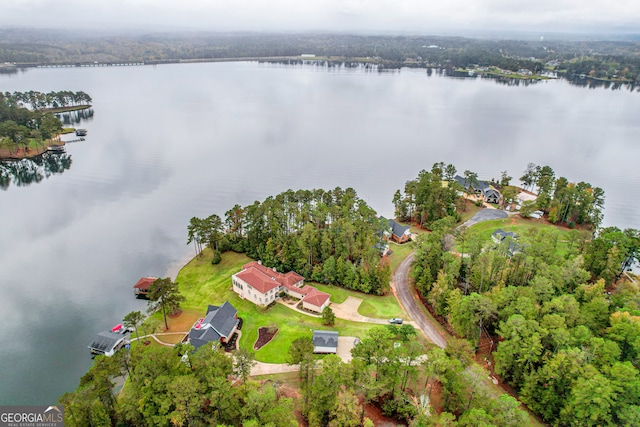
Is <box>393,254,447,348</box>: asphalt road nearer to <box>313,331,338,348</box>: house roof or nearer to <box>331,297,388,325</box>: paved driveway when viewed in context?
<box>331,297,388,325</box>: paved driveway

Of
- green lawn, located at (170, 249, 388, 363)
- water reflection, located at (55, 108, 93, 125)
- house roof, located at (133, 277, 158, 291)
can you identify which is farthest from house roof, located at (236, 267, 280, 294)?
water reflection, located at (55, 108, 93, 125)

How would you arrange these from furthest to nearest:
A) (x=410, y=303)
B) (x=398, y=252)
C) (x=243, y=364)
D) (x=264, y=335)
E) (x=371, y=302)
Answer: (x=398, y=252) → (x=410, y=303) → (x=371, y=302) → (x=264, y=335) → (x=243, y=364)

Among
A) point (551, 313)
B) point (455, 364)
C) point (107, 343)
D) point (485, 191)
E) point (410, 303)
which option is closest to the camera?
point (455, 364)

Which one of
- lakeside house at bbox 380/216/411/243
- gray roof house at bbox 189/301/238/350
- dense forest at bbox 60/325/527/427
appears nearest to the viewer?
dense forest at bbox 60/325/527/427

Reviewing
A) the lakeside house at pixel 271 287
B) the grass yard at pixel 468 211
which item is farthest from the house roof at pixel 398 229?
the lakeside house at pixel 271 287

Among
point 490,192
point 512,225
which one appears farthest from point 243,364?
point 490,192

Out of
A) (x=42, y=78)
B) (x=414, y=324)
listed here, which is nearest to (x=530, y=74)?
(x=414, y=324)

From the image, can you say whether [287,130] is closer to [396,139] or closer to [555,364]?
[396,139]

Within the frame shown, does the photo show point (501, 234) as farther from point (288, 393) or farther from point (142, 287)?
point (142, 287)
